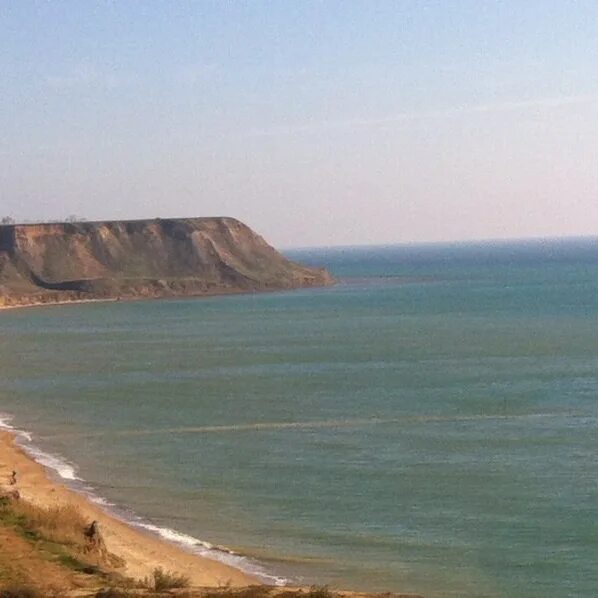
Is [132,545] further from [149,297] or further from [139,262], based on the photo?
[139,262]

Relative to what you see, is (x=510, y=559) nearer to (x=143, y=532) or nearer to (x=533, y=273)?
(x=143, y=532)

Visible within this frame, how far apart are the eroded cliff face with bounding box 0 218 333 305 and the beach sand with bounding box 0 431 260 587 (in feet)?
299

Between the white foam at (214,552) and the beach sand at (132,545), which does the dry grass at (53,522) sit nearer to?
the beach sand at (132,545)

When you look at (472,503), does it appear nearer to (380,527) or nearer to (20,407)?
(380,527)

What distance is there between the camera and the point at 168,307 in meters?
108

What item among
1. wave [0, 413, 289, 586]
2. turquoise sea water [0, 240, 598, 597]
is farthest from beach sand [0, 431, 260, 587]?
turquoise sea water [0, 240, 598, 597]

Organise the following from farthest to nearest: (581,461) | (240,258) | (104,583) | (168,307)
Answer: (240,258) < (168,307) < (581,461) < (104,583)

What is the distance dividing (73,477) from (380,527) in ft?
30.9

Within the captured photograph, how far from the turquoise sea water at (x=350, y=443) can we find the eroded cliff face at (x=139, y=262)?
4941 cm

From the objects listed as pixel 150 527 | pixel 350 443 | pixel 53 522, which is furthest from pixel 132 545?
pixel 350 443

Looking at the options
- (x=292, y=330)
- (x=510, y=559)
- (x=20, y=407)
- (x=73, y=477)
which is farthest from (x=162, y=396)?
(x=292, y=330)

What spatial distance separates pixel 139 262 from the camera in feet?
445

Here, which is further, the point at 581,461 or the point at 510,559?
the point at 581,461

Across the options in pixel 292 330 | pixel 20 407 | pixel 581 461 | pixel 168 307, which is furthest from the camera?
pixel 168 307
